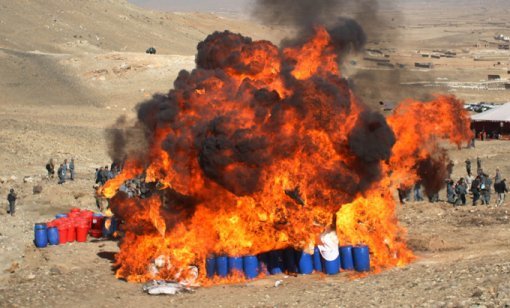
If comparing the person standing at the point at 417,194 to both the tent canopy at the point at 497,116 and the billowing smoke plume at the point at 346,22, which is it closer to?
the billowing smoke plume at the point at 346,22

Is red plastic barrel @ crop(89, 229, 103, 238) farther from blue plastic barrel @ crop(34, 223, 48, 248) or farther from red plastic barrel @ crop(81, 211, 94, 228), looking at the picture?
blue plastic barrel @ crop(34, 223, 48, 248)

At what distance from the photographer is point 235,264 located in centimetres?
2081

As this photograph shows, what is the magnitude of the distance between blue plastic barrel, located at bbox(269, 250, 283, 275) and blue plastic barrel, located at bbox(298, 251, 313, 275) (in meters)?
0.54

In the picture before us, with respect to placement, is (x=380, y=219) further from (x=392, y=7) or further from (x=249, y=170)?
(x=392, y=7)

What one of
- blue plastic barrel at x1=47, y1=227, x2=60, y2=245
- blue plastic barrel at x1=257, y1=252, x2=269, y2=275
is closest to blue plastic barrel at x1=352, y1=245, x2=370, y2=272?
blue plastic barrel at x1=257, y1=252, x2=269, y2=275

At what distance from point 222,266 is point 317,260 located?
7.79 feet

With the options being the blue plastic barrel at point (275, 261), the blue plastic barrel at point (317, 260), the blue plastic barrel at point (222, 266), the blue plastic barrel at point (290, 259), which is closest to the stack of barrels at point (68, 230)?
the blue plastic barrel at point (222, 266)

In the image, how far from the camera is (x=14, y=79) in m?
67.7

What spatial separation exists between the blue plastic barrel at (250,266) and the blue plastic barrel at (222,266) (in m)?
0.47

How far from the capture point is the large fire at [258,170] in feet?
66.7

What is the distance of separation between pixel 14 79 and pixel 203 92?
49459 mm

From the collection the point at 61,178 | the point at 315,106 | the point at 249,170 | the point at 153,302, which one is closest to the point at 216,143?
the point at 249,170

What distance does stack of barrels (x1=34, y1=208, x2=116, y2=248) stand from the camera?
25.3 meters

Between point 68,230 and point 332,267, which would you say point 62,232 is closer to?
point 68,230
